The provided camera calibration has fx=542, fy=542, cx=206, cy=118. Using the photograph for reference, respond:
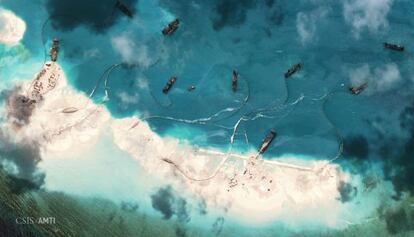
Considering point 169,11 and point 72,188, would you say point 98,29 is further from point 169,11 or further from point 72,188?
point 72,188

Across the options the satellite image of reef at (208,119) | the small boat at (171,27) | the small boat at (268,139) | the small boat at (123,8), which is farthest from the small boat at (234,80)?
the small boat at (123,8)

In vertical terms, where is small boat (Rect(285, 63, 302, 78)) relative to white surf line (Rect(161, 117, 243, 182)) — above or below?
above

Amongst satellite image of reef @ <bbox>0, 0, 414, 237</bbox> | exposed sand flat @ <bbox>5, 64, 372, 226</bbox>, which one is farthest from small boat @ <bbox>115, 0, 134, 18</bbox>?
exposed sand flat @ <bbox>5, 64, 372, 226</bbox>

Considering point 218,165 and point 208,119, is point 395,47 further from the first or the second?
point 218,165

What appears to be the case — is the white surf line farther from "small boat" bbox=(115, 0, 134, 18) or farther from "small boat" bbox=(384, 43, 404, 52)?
"small boat" bbox=(384, 43, 404, 52)

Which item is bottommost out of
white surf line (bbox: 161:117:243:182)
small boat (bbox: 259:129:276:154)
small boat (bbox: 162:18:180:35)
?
small boat (bbox: 259:129:276:154)

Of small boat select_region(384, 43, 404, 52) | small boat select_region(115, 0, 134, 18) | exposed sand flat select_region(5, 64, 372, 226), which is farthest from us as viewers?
small boat select_region(115, 0, 134, 18)

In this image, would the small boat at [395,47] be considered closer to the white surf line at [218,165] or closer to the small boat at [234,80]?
the small boat at [234,80]
